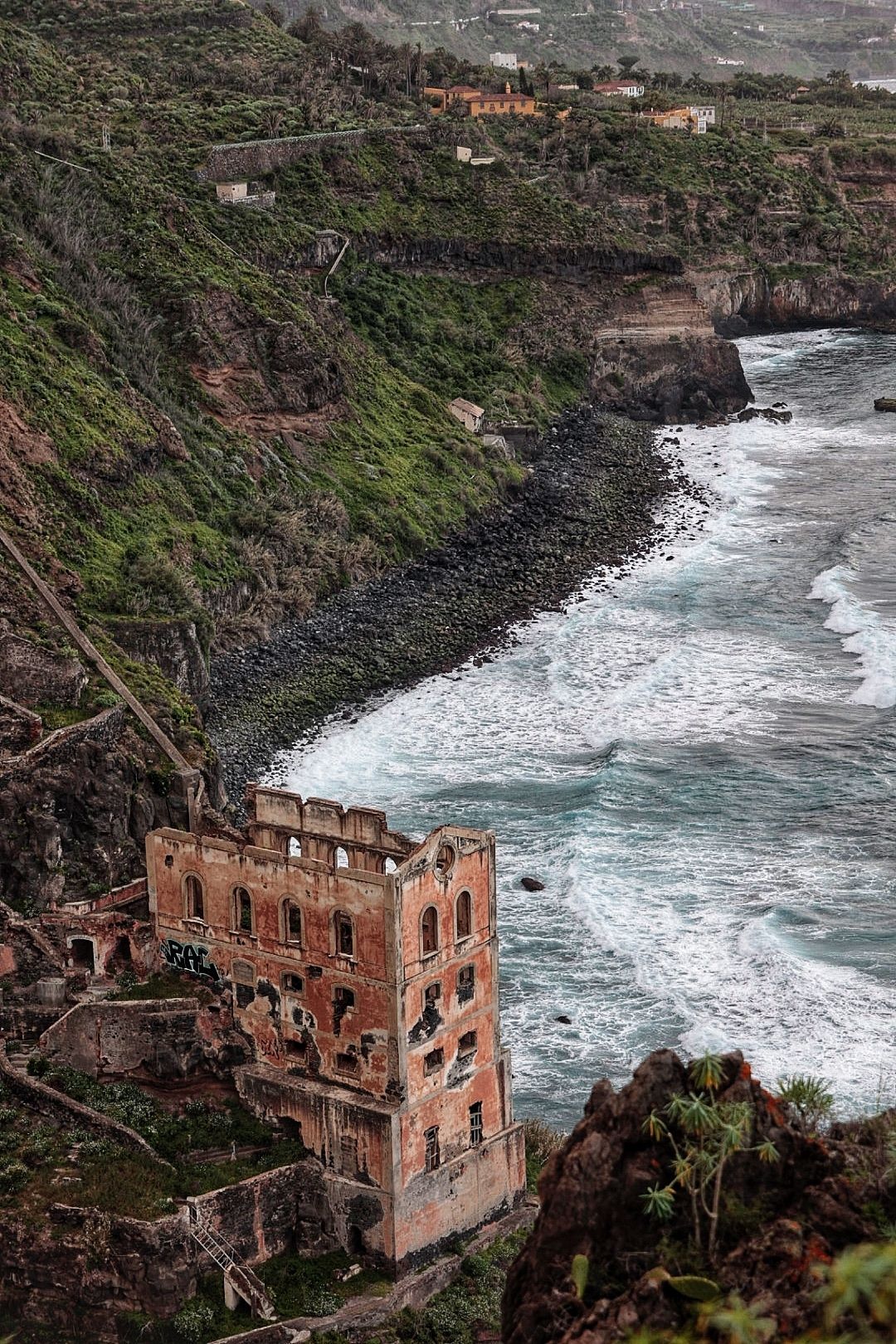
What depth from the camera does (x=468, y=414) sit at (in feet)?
378

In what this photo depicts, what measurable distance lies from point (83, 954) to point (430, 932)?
954 centimetres

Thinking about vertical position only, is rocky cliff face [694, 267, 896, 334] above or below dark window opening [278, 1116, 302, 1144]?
below

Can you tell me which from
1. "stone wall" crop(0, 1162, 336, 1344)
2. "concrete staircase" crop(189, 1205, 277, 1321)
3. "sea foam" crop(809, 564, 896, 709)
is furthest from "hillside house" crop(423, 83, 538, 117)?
"stone wall" crop(0, 1162, 336, 1344)

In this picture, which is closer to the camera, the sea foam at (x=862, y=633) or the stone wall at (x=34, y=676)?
the stone wall at (x=34, y=676)

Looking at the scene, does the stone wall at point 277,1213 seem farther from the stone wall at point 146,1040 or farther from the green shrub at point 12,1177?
the stone wall at point 146,1040

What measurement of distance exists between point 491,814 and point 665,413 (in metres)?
62.1

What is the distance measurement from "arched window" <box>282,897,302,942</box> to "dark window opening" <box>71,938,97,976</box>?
240 inches

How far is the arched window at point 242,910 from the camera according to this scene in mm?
46219

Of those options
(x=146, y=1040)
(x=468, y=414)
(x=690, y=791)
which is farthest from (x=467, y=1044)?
(x=468, y=414)

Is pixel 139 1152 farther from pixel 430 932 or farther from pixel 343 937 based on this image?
pixel 430 932

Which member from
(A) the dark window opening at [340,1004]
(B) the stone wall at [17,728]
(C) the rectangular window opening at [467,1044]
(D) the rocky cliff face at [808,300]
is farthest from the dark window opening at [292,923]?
(D) the rocky cliff face at [808,300]

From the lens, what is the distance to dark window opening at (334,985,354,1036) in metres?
44.5

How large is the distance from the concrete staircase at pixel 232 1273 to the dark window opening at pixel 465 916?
7815mm

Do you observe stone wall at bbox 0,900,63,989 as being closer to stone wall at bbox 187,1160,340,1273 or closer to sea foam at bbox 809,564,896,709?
stone wall at bbox 187,1160,340,1273
